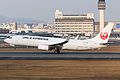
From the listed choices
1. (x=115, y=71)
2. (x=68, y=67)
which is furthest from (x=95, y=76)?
(x=68, y=67)

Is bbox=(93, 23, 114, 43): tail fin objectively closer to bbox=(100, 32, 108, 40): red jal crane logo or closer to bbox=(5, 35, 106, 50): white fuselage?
bbox=(100, 32, 108, 40): red jal crane logo

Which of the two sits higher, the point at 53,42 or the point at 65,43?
the point at 53,42

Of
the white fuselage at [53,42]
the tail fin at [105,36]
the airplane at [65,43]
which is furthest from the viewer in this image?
the tail fin at [105,36]

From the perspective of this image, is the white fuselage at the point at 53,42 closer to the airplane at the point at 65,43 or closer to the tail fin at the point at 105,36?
the airplane at the point at 65,43

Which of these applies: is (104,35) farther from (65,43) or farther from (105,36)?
(65,43)

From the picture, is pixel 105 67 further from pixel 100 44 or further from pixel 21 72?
pixel 100 44

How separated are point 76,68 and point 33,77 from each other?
904 centimetres

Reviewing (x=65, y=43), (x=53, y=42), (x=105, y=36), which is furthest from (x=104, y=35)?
(x=53, y=42)

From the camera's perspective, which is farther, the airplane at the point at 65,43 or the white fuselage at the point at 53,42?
the white fuselage at the point at 53,42

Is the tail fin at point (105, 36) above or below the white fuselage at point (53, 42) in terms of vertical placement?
above

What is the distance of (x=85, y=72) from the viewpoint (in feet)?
120

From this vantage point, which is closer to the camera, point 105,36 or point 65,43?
point 65,43

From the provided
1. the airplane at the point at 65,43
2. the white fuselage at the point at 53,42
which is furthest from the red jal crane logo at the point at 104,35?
the white fuselage at the point at 53,42

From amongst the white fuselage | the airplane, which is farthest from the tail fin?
the white fuselage
